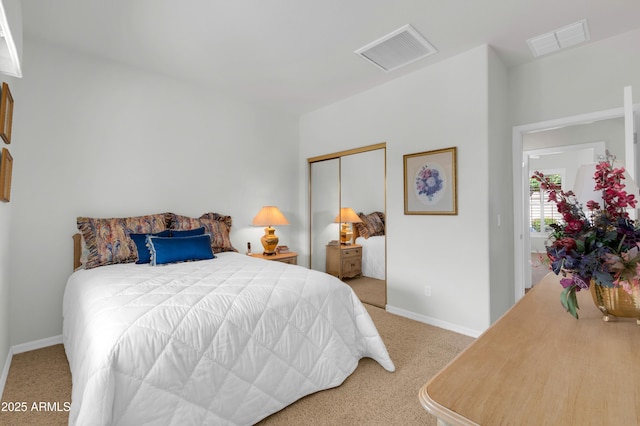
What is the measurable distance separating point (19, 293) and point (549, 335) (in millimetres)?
3543

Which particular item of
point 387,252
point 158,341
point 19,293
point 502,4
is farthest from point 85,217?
point 502,4

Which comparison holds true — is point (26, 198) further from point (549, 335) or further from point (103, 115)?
point (549, 335)

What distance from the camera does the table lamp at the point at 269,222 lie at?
12.8 ft

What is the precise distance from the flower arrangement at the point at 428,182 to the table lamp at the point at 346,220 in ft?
3.08

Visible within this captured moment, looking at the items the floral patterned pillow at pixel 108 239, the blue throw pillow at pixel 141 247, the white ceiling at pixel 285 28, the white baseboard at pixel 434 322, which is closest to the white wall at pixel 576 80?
the white ceiling at pixel 285 28

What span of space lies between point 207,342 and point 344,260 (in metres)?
2.71

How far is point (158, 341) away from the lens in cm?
134

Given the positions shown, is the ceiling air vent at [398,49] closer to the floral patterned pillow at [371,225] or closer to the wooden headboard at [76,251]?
the floral patterned pillow at [371,225]

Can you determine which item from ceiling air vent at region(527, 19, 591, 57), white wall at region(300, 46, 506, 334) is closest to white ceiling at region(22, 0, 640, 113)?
ceiling air vent at region(527, 19, 591, 57)

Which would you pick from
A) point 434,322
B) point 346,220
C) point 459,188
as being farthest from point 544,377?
point 346,220

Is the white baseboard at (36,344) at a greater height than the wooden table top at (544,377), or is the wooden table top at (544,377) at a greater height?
the wooden table top at (544,377)

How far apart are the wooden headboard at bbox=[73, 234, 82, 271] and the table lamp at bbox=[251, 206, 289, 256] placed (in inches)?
69.8

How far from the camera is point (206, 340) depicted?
1.47 meters

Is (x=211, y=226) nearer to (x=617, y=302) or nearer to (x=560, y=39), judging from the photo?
(x=617, y=302)
